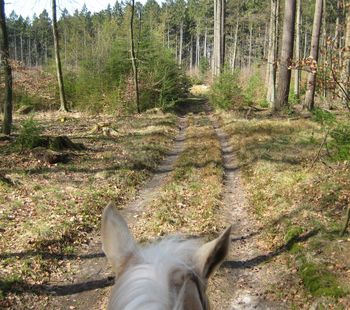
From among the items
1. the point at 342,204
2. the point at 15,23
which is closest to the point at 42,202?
the point at 342,204

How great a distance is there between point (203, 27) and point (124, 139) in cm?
6361

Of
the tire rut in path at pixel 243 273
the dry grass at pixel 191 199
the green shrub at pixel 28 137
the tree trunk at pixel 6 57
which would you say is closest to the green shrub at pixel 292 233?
the tire rut in path at pixel 243 273

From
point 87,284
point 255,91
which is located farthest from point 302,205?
point 255,91

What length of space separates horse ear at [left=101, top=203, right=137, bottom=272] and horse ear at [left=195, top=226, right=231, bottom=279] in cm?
A: 28

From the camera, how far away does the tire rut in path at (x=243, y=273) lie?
6.13 m

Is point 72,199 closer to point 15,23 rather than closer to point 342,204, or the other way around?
point 342,204

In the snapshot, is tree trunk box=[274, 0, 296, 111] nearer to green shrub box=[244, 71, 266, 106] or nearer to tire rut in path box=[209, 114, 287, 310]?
green shrub box=[244, 71, 266, 106]

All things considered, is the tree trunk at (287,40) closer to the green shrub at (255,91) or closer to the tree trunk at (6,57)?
the green shrub at (255,91)

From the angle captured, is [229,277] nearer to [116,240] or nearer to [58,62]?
[116,240]

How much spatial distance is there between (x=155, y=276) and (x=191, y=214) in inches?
316

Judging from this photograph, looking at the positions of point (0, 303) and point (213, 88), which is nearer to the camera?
point (0, 303)

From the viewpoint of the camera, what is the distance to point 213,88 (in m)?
27.4

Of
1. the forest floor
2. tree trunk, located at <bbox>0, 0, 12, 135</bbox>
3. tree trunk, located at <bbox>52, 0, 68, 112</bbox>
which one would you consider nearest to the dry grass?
the forest floor

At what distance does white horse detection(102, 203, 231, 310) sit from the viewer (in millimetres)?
1208
